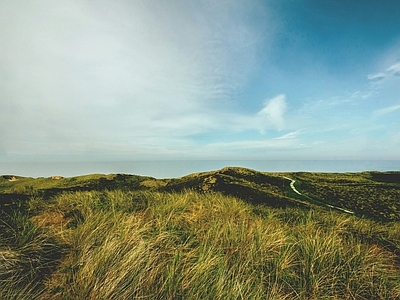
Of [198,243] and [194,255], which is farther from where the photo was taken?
[198,243]

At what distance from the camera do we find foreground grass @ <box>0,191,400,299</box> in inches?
86.7

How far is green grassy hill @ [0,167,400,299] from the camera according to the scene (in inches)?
88.1

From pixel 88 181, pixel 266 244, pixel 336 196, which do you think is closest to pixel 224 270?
pixel 266 244

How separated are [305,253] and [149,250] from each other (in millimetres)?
1811

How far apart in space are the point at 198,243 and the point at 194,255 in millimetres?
325

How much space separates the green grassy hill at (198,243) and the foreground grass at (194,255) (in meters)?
0.01

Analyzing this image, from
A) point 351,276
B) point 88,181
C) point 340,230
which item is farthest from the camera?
point 88,181

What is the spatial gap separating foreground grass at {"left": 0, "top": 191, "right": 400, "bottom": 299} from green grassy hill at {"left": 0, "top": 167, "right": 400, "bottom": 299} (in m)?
0.01

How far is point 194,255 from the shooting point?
2.72m

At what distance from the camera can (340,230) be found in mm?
3529

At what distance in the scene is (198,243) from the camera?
3041mm

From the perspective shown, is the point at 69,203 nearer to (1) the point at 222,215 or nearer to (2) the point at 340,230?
(1) the point at 222,215

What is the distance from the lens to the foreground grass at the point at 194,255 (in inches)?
86.7

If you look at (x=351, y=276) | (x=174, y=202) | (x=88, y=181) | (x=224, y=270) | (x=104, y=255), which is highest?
(x=88, y=181)
